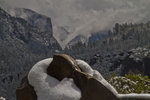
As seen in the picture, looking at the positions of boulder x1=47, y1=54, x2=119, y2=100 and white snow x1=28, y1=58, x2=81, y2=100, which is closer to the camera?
white snow x1=28, y1=58, x2=81, y2=100

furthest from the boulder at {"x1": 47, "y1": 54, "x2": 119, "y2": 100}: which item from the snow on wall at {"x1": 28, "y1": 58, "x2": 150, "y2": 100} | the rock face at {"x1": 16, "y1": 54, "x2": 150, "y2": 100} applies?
the snow on wall at {"x1": 28, "y1": 58, "x2": 150, "y2": 100}

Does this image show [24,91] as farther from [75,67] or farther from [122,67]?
[122,67]

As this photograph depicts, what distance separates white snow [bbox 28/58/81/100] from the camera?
32.8ft

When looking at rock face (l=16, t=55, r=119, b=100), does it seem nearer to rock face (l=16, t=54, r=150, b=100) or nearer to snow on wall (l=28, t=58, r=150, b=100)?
rock face (l=16, t=54, r=150, b=100)

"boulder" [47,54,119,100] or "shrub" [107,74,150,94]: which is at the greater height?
"boulder" [47,54,119,100]

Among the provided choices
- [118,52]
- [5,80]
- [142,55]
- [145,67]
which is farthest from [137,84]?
[5,80]

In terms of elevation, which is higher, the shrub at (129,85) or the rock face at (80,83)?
the rock face at (80,83)

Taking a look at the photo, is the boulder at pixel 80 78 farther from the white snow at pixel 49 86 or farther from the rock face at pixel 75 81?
the white snow at pixel 49 86

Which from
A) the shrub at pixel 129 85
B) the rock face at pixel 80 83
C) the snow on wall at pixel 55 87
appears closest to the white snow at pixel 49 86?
the snow on wall at pixel 55 87

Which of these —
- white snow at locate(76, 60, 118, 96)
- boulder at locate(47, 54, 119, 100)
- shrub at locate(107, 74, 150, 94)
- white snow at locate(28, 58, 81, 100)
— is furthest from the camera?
shrub at locate(107, 74, 150, 94)

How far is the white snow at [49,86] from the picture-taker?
32.8 ft

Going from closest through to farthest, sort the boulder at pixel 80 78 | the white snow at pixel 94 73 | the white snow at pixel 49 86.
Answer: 1. the white snow at pixel 49 86
2. the boulder at pixel 80 78
3. the white snow at pixel 94 73

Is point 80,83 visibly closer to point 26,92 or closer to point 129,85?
point 26,92

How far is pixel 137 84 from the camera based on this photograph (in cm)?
2566
